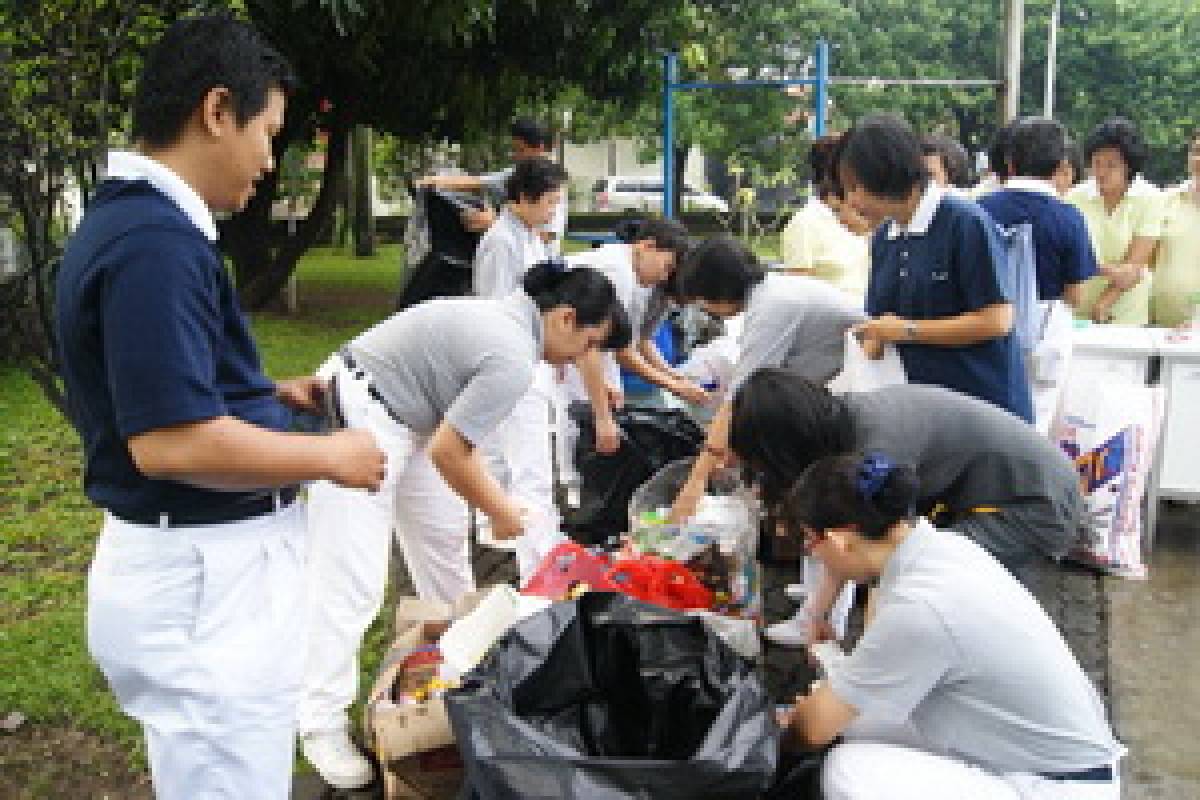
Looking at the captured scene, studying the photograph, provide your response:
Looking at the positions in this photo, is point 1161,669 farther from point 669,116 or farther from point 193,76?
point 669,116

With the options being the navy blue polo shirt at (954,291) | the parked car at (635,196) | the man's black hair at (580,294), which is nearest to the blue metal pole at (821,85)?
the navy blue polo shirt at (954,291)

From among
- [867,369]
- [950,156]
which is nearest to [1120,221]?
[950,156]

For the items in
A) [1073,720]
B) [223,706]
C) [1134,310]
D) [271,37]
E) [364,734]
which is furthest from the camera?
[271,37]

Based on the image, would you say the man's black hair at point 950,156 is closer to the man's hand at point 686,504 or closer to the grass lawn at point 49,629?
the man's hand at point 686,504

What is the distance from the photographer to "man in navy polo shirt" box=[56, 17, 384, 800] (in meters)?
1.47

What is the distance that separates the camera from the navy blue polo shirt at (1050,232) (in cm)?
398

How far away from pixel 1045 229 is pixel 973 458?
5.65ft

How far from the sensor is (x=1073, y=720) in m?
2.07

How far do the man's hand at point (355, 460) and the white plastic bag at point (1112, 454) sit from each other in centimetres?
334

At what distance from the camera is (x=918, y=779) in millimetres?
2145

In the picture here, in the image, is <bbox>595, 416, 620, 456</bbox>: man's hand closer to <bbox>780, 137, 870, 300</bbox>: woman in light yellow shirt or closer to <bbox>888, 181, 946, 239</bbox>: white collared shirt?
<bbox>780, 137, 870, 300</bbox>: woman in light yellow shirt

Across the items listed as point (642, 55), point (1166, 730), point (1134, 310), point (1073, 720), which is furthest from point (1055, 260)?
point (642, 55)

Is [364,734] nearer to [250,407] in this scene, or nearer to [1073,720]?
[250,407]

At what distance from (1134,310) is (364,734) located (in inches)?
160
